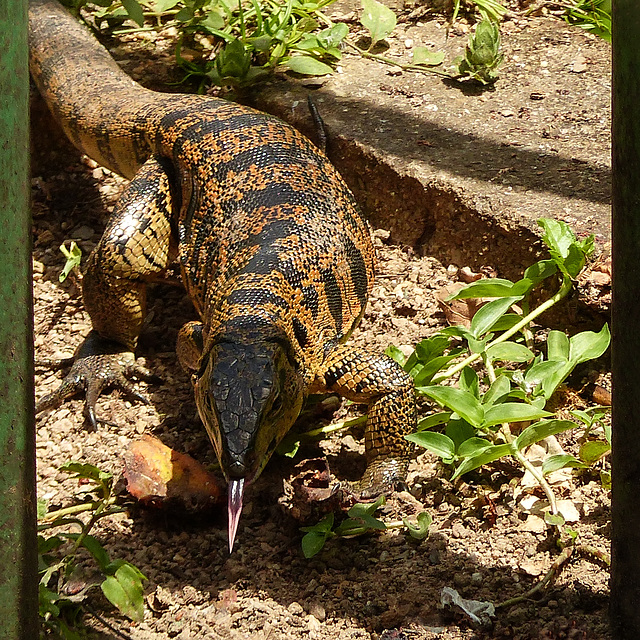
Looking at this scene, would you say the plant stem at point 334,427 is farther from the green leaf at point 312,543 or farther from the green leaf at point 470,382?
the green leaf at point 312,543

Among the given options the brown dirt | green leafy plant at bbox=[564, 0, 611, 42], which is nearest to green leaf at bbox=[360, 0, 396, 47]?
green leafy plant at bbox=[564, 0, 611, 42]

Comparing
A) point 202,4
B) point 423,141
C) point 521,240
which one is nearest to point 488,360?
point 521,240

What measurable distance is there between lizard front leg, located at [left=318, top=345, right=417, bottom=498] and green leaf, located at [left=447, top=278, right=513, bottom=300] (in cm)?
50

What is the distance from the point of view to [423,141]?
6004mm

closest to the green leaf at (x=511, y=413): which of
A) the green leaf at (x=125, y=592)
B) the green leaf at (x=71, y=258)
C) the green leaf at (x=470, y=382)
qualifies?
the green leaf at (x=470, y=382)

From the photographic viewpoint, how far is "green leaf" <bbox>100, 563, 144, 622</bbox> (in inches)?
133

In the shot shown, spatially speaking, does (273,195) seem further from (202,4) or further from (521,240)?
(202,4)

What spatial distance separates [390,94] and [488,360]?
2.83 m

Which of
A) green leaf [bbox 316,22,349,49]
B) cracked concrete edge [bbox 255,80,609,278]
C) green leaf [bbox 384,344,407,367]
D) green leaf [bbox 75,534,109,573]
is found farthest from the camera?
green leaf [bbox 316,22,349,49]

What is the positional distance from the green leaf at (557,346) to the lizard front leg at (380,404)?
2.27ft

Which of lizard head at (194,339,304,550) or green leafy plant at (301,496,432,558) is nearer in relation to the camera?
lizard head at (194,339,304,550)

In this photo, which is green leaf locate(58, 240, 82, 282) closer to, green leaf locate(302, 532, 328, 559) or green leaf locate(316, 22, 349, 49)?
green leaf locate(316, 22, 349, 49)

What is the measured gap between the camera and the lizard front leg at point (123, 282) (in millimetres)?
5488

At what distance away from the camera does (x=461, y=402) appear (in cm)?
380
